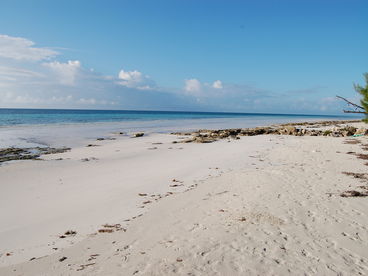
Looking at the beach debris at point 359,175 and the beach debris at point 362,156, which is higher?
the beach debris at point 362,156

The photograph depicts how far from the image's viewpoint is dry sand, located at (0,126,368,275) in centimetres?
487

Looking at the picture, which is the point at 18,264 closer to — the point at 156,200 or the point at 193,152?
the point at 156,200

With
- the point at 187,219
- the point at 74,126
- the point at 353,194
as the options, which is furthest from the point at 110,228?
the point at 74,126

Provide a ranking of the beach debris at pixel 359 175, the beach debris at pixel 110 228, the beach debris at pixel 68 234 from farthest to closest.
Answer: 1. the beach debris at pixel 359 175
2. the beach debris at pixel 110 228
3. the beach debris at pixel 68 234

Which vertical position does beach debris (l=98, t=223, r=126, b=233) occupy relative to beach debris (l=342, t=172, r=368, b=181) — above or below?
below

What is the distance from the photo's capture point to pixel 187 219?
6801 millimetres

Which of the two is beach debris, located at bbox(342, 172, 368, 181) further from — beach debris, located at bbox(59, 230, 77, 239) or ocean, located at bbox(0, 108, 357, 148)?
ocean, located at bbox(0, 108, 357, 148)

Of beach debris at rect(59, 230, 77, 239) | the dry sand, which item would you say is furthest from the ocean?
beach debris at rect(59, 230, 77, 239)

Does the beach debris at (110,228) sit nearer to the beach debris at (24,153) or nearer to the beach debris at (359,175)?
the beach debris at (359,175)

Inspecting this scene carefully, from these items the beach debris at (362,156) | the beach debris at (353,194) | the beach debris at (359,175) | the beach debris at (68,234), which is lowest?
the beach debris at (68,234)

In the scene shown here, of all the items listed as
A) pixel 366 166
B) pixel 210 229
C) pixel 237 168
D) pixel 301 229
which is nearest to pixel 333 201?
pixel 301 229

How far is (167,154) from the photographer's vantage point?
16.9m

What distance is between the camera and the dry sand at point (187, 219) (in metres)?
4.87

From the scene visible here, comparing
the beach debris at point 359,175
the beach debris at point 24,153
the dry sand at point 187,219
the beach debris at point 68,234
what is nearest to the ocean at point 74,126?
the beach debris at point 24,153
